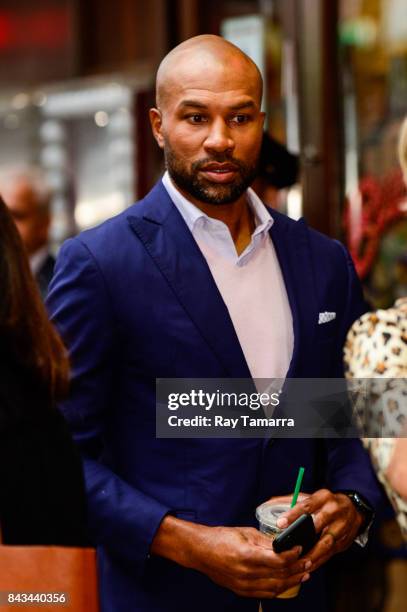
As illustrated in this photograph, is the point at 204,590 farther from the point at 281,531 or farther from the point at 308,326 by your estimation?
the point at 308,326

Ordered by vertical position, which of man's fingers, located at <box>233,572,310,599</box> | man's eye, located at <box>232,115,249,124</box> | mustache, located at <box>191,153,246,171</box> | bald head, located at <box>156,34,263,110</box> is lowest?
man's fingers, located at <box>233,572,310,599</box>

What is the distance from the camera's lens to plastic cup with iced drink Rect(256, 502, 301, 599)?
150 cm

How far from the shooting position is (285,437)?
1.66m

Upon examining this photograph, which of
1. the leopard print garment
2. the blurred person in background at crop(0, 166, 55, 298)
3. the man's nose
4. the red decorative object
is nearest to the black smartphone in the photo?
the leopard print garment

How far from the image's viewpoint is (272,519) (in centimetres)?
151

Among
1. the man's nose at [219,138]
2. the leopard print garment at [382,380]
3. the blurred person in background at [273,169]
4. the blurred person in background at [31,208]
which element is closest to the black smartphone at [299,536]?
the leopard print garment at [382,380]

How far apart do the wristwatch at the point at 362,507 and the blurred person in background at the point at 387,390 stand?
0.19m

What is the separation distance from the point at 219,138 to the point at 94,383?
468 mm

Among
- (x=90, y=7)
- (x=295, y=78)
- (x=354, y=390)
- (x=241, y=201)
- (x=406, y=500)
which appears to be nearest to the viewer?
(x=406, y=500)

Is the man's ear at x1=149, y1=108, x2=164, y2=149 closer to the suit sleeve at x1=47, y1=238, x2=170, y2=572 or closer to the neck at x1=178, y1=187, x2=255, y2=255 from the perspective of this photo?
the neck at x1=178, y1=187, x2=255, y2=255

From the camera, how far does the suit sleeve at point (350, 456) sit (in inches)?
67.1

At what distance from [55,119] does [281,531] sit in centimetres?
263

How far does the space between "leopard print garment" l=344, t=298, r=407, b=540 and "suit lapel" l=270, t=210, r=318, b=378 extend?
0.11 metres

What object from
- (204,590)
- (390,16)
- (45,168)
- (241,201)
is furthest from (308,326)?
→ (45,168)
